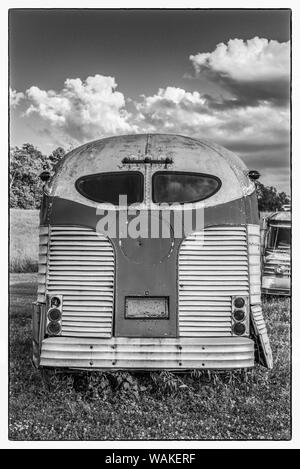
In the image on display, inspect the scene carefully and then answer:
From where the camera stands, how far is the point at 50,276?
654 centimetres

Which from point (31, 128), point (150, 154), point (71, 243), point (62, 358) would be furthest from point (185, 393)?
point (31, 128)

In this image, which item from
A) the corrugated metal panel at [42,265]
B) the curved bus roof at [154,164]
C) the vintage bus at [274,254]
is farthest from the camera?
the vintage bus at [274,254]

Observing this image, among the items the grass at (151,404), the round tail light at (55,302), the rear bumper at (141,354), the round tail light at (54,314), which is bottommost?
the grass at (151,404)

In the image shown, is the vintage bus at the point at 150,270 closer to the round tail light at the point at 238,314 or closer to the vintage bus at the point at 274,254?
the round tail light at the point at 238,314

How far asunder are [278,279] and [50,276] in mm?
4673

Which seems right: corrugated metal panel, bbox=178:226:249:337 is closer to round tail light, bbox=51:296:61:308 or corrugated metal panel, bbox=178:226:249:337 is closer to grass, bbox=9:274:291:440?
grass, bbox=9:274:291:440

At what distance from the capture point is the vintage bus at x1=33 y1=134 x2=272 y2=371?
6281mm

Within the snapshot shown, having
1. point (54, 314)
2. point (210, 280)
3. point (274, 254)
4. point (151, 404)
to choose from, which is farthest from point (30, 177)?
point (274, 254)

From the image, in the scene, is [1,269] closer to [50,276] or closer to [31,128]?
[50,276]

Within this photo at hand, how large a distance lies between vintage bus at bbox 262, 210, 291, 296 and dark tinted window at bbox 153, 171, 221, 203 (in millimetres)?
3395

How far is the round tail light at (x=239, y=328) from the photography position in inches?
255

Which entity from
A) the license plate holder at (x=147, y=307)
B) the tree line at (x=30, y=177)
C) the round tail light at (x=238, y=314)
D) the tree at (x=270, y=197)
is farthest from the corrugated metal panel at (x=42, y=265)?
the tree at (x=270, y=197)

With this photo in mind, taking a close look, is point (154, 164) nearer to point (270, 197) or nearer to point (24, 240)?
point (24, 240)

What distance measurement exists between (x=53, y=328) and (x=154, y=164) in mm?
1811
